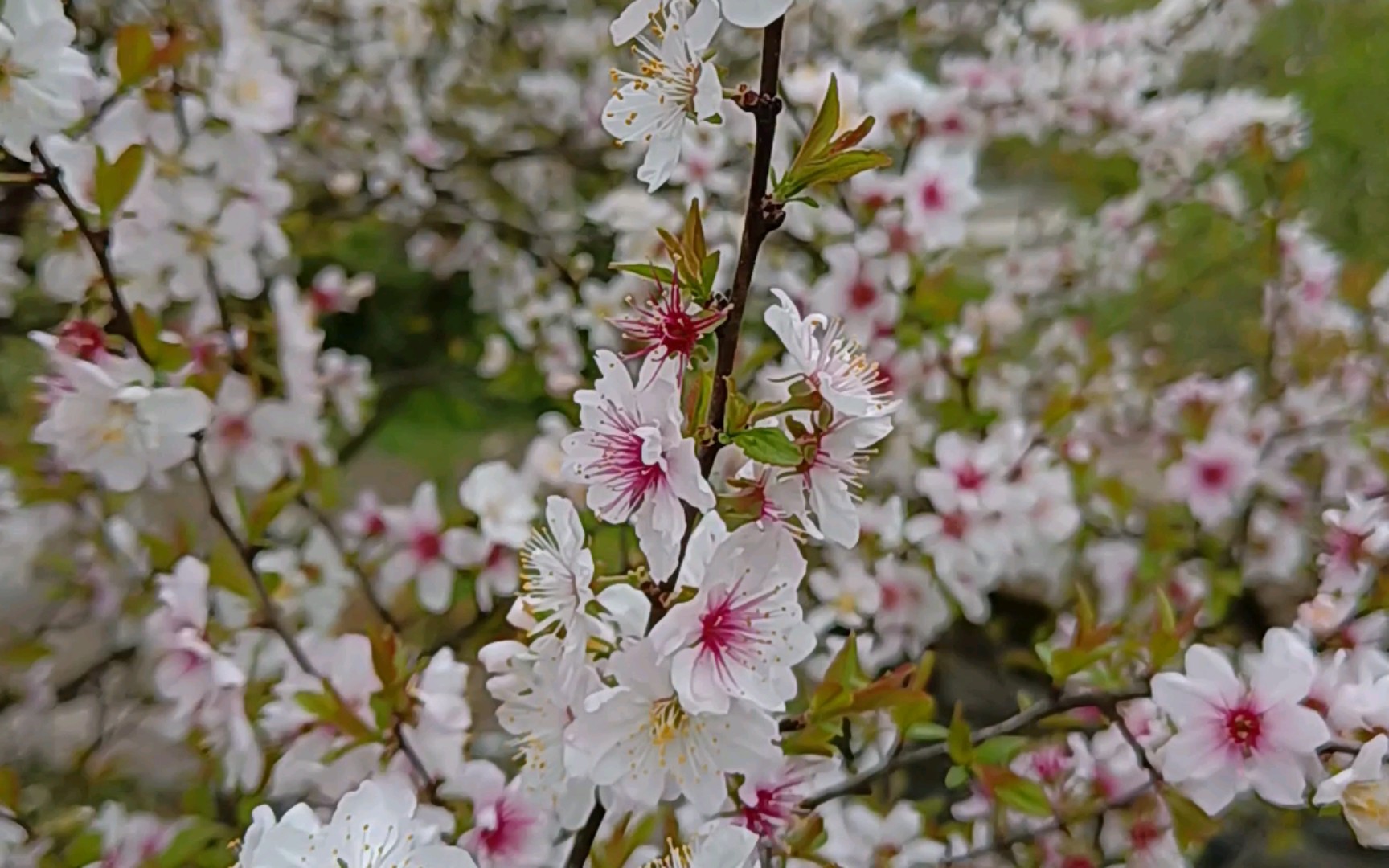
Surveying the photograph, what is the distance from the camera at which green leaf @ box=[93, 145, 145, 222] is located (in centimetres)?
69

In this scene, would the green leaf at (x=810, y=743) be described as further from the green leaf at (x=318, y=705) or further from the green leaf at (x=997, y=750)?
the green leaf at (x=318, y=705)

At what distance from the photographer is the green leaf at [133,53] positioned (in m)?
0.74

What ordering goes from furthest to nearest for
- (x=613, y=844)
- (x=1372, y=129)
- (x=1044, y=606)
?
1. (x=1044, y=606)
2. (x=1372, y=129)
3. (x=613, y=844)

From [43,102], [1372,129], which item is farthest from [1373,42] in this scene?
[43,102]

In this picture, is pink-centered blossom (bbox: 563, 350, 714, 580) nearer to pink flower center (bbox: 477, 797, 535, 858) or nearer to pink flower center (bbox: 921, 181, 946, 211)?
pink flower center (bbox: 477, 797, 535, 858)

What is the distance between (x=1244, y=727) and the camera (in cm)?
59

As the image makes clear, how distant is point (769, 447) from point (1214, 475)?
97 cm

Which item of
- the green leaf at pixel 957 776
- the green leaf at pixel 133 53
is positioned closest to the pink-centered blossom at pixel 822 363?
the green leaf at pixel 957 776

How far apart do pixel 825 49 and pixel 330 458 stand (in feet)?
3.54

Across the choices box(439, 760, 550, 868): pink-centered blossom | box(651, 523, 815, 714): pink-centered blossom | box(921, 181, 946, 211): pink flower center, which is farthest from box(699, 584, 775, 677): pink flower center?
box(921, 181, 946, 211): pink flower center

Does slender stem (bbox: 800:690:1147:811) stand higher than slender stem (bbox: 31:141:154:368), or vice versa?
slender stem (bbox: 31:141:154:368)

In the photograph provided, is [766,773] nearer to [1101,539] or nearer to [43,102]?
[43,102]

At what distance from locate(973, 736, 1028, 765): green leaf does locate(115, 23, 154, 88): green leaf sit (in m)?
0.73

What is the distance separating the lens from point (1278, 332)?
1490 millimetres
